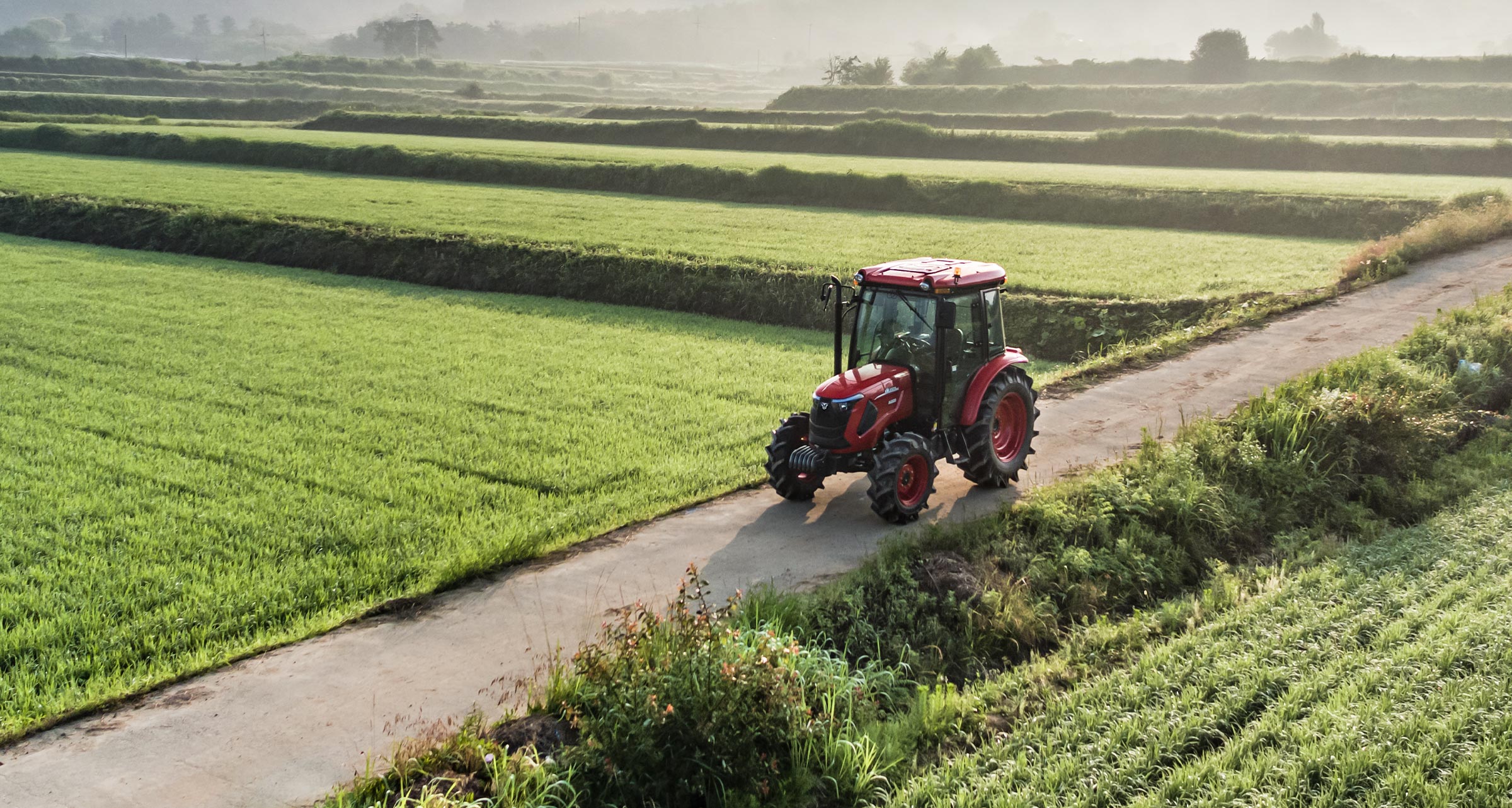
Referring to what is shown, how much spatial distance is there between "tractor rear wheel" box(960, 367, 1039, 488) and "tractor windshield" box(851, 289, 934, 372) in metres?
0.74

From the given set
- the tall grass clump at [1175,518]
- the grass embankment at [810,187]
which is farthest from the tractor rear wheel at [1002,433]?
the grass embankment at [810,187]

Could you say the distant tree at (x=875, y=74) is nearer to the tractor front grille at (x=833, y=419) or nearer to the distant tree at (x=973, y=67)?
the distant tree at (x=973, y=67)

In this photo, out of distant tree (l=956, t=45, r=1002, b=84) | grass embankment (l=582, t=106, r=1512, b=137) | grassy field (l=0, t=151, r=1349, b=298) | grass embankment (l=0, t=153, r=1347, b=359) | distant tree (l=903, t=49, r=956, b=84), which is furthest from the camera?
distant tree (l=903, t=49, r=956, b=84)

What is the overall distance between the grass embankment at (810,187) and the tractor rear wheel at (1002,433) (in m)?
21.3

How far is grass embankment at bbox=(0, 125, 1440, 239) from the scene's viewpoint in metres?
28.0

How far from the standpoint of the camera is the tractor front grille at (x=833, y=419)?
8.51 metres

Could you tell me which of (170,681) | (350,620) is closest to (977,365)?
(350,620)

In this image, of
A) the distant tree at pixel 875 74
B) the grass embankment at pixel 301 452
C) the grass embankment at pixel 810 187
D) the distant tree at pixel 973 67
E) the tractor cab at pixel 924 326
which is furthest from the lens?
the distant tree at pixel 973 67

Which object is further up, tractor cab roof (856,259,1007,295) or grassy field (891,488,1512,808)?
tractor cab roof (856,259,1007,295)

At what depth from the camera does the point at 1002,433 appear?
33.4ft

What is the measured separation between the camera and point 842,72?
106m

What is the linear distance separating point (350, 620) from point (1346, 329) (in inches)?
574

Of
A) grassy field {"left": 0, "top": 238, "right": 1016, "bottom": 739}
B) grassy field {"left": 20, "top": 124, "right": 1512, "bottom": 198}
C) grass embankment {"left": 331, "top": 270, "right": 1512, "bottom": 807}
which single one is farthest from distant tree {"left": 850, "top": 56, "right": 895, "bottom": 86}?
grass embankment {"left": 331, "top": 270, "right": 1512, "bottom": 807}

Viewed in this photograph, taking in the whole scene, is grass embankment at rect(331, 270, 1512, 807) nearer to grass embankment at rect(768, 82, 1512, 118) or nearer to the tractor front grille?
the tractor front grille
